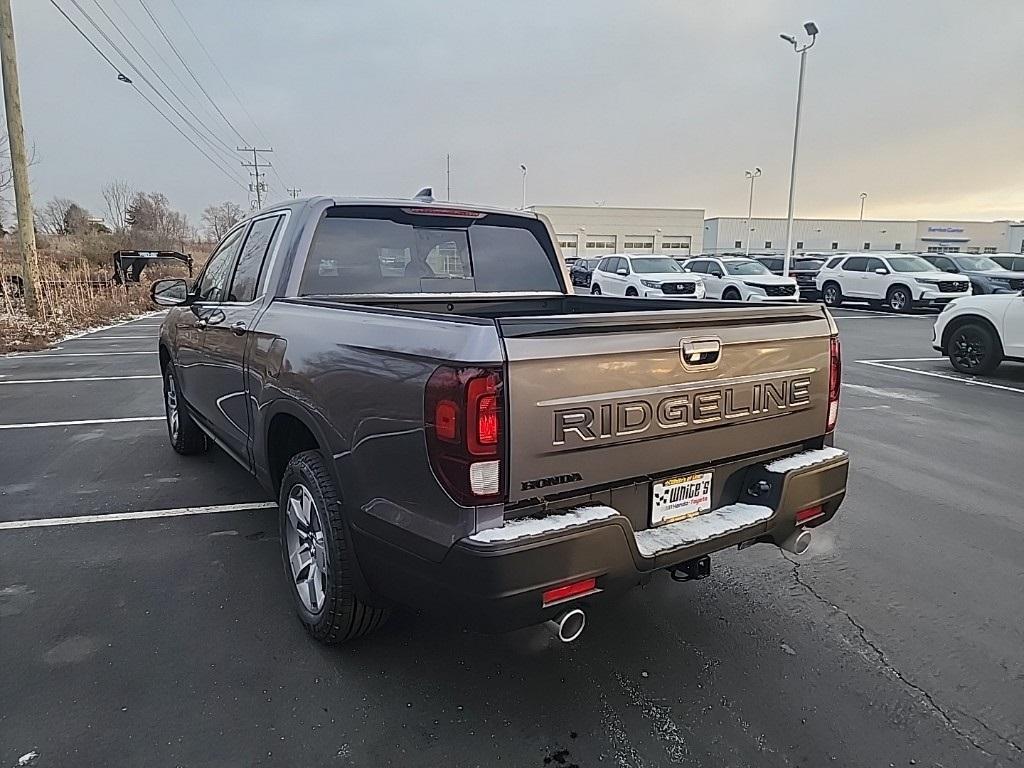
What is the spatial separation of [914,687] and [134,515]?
14.7 feet

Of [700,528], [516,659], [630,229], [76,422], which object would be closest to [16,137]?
[76,422]

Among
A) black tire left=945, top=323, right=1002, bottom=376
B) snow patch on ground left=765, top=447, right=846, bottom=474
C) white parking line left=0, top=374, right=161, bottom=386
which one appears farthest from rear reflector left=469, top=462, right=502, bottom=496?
black tire left=945, top=323, right=1002, bottom=376

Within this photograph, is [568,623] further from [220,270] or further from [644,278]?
[644,278]

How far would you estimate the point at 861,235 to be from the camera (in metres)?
85.1

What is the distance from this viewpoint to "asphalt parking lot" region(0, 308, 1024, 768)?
8.00 feet

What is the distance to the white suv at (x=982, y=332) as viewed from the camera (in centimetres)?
975

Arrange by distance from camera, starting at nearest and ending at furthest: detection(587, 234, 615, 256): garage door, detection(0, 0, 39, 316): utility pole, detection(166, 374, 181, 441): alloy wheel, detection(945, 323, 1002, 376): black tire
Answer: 1. detection(166, 374, 181, 441): alloy wheel
2. detection(945, 323, 1002, 376): black tire
3. detection(0, 0, 39, 316): utility pole
4. detection(587, 234, 615, 256): garage door

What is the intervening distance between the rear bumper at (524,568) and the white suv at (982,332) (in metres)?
9.35

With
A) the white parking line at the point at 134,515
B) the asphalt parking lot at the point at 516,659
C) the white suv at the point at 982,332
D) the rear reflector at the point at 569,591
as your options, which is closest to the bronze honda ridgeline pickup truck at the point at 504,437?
the rear reflector at the point at 569,591

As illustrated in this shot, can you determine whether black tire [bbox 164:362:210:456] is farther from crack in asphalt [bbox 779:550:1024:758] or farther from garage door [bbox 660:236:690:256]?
garage door [bbox 660:236:690:256]

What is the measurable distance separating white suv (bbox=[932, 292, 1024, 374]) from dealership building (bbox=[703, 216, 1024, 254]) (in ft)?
242

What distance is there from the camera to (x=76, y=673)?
2822mm

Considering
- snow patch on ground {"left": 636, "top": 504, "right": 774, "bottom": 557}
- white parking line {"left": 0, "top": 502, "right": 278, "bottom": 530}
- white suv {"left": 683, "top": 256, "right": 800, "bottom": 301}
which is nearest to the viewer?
snow patch on ground {"left": 636, "top": 504, "right": 774, "bottom": 557}

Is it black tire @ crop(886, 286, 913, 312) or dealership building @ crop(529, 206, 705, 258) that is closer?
black tire @ crop(886, 286, 913, 312)
